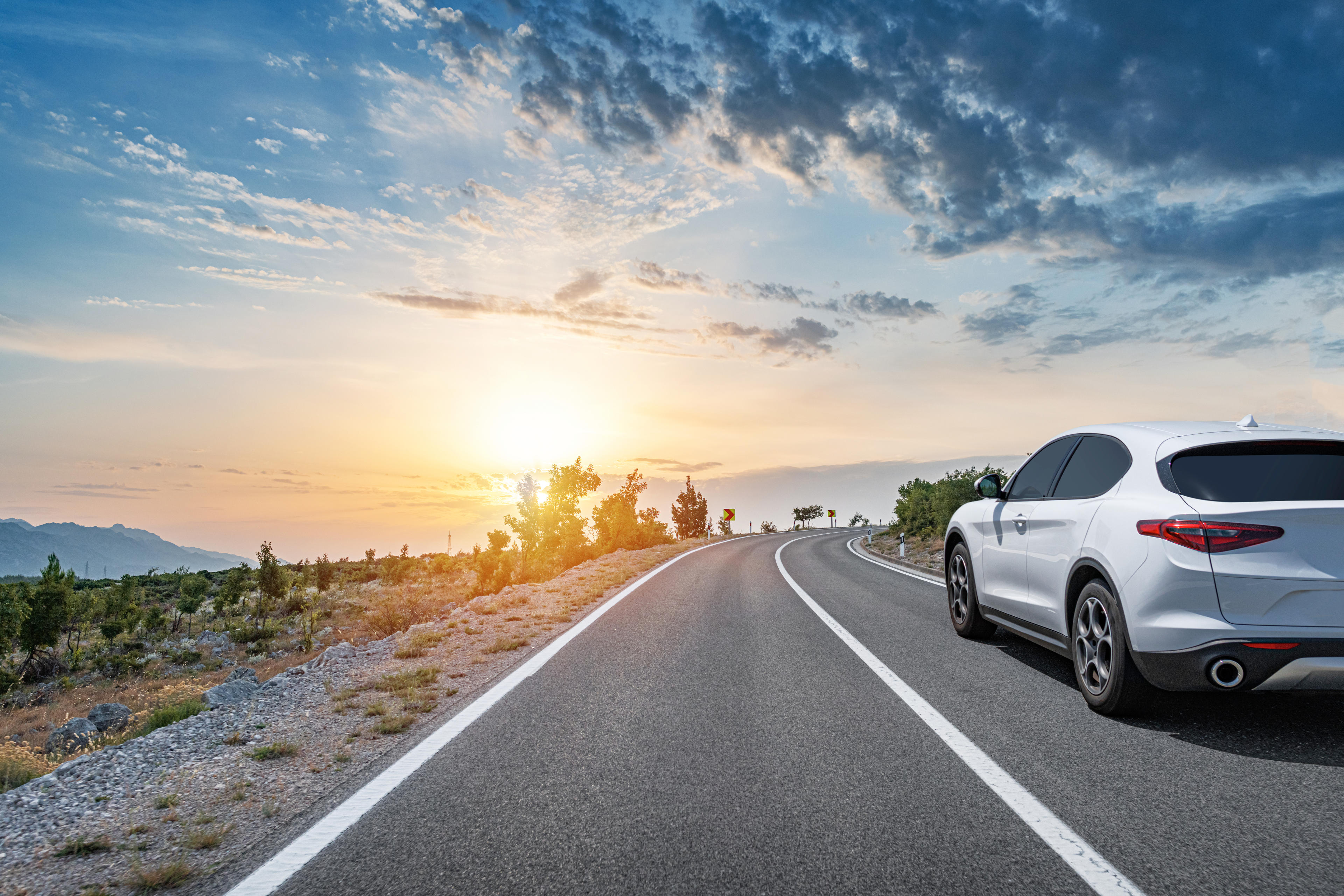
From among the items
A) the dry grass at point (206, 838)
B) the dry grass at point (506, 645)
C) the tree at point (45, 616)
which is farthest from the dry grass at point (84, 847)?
the tree at point (45, 616)

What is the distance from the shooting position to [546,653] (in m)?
7.46

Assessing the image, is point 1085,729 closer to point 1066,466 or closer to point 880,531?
point 1066,466

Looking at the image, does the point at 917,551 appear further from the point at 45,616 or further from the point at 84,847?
the point at 45,616

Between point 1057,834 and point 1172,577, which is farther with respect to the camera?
point 1172,577

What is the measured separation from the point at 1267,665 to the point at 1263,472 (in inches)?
49.0

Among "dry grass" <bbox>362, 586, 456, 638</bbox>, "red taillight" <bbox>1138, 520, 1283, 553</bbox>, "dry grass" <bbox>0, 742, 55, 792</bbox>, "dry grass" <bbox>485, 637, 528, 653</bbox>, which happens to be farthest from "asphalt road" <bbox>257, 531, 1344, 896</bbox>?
"dry grass" <bbox>362, 586, 456, 638</bbox>

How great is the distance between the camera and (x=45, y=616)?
99.2ft

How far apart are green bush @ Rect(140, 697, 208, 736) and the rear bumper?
23.2ft

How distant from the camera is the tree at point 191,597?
4244 centimetres

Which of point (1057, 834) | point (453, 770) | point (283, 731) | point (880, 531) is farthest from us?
point (880, 531)

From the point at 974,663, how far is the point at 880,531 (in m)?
39.8

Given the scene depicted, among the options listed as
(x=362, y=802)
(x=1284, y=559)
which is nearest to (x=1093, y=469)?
(x=1284, y=559)

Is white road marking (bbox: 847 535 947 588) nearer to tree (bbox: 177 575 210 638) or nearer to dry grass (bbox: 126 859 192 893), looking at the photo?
dry grass (bbox: 126 859 192 893)

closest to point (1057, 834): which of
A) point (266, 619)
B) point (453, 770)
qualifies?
point (453, 770)
